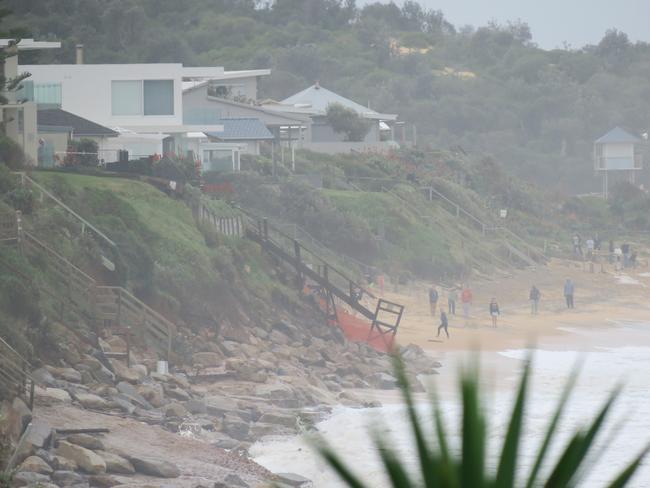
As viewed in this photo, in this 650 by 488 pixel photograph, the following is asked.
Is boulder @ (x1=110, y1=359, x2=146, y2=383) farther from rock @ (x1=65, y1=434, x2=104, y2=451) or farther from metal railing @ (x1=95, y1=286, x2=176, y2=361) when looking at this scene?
rock @ (x1=65, y1=434, x2=104, y2=451)

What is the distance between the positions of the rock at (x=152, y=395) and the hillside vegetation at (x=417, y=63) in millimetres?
51966

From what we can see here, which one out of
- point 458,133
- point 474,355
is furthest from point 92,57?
point 474,355

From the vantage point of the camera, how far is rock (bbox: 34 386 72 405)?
62.7 ft

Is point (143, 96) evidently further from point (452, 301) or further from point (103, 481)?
point (103, 481)

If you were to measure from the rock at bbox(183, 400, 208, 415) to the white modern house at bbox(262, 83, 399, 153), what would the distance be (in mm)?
33893

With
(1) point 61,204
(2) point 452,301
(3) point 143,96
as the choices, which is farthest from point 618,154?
(1) point 61,204

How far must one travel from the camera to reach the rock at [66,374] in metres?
20.9

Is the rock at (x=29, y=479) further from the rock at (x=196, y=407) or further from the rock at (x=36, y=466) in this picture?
the rock at (x=196, y=407)

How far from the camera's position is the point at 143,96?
46.5 meters

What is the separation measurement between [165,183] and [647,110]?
265 feet

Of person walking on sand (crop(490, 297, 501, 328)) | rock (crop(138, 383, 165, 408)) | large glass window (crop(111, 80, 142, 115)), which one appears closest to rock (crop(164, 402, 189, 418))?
rock (crop(138, 383, 165, 408))

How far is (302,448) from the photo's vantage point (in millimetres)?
20984

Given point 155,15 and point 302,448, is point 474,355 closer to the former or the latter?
point 302,448

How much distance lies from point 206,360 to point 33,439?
31.5 feet
